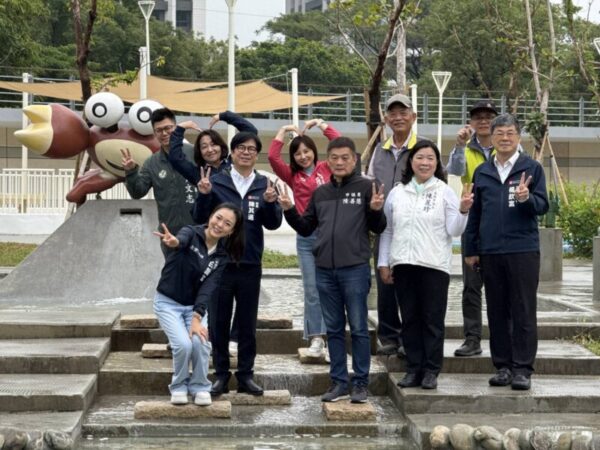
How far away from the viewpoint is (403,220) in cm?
729

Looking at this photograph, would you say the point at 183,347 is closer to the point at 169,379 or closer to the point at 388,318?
the point at 169,379

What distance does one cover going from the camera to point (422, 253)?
23.6 feet

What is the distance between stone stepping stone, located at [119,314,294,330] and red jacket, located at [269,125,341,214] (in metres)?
1.11

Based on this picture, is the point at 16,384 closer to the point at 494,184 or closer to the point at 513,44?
the point at 494,184

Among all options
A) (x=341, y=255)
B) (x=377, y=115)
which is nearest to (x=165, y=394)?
(x=341, y=255)

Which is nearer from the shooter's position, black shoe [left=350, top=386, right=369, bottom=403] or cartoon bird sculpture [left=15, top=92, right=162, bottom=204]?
black shoe [left=350, top=386, right=369, bottom=403]

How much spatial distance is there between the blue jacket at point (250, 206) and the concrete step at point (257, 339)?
125 cm

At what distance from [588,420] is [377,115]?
729cm

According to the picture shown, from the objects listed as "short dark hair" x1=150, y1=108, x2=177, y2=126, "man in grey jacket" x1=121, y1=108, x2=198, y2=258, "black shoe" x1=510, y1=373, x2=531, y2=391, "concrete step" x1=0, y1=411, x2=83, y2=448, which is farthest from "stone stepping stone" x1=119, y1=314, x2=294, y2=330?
"black shoe" x1=510, y1=373, x2=531, y2=391

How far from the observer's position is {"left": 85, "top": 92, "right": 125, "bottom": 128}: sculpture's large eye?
11.8 m

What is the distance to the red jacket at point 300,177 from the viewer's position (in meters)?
7.88

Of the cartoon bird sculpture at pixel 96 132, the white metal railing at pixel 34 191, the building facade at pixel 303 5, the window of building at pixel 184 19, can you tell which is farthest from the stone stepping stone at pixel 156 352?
the building facade at pixel 303 5

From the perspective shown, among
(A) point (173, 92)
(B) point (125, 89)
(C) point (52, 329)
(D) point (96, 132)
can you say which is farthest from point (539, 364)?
(B) point (125, 89)

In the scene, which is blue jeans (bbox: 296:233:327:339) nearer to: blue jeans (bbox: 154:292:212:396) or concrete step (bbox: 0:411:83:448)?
blue jeans (bbox: 154:292:212:396)
